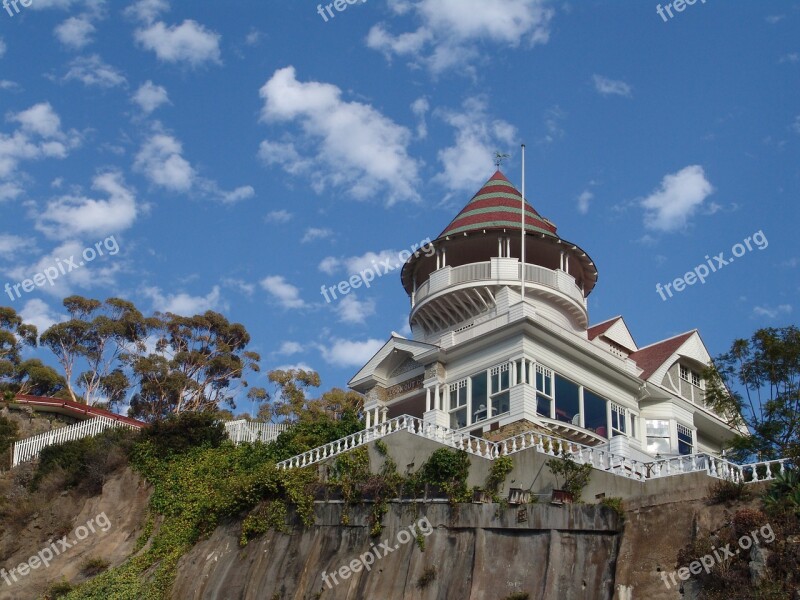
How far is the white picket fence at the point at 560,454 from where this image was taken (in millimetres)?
23641

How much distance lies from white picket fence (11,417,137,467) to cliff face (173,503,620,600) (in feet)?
49.8

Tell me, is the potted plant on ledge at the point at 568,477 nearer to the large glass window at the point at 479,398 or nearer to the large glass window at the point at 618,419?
the large glass window at the point at 479,398

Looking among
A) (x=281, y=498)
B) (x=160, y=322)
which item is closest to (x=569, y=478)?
(x=281, y=498)

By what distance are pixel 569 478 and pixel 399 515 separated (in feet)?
15.8

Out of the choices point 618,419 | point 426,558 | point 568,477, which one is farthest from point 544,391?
point 426,558

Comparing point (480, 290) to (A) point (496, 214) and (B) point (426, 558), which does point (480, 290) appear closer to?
(A) point (496, 214)

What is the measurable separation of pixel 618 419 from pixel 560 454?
35.4ft

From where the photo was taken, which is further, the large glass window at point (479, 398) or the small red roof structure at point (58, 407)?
the small red roof structure at point (58, 407)

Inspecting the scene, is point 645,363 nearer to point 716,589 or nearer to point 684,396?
point 684,396

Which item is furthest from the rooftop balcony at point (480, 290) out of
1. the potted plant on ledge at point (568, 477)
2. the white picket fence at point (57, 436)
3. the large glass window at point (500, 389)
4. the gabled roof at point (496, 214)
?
the white picket fence at point (57, 436)

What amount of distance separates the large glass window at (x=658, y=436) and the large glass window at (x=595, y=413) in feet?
8.91

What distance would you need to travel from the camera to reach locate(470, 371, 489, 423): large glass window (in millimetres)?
35219

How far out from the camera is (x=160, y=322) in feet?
204

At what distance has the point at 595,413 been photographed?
1430 inches
